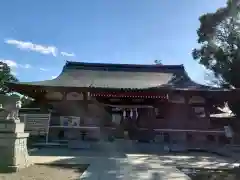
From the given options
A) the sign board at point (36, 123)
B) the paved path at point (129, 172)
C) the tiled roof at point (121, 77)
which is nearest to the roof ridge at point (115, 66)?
the tiled roof at point (121, 77)

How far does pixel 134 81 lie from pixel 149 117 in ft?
9.45

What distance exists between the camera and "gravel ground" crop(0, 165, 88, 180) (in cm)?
671

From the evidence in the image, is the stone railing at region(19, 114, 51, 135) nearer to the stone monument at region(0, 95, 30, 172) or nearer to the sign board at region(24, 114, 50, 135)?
the sign board at region(24, 114, 50, 135)

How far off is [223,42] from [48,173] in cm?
1723

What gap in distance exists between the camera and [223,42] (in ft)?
69.5

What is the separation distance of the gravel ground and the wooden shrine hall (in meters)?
7.12

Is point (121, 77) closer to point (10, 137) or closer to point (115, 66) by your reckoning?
point (115, 66)

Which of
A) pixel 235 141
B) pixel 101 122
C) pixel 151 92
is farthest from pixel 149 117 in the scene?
pixel 235 141

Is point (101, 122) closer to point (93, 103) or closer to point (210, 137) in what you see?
point (93, 103)

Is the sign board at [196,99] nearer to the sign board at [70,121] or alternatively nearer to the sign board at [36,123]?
the sign board at [70,121]

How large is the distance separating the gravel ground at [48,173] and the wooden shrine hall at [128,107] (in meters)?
7.12

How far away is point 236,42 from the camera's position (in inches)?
805

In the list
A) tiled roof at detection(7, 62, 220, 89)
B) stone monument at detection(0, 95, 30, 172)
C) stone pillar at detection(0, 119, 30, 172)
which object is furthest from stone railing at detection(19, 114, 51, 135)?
stone pillar at detection(0, 119, 30, 172)

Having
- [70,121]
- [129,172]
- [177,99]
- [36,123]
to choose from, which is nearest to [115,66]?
[177,99]
